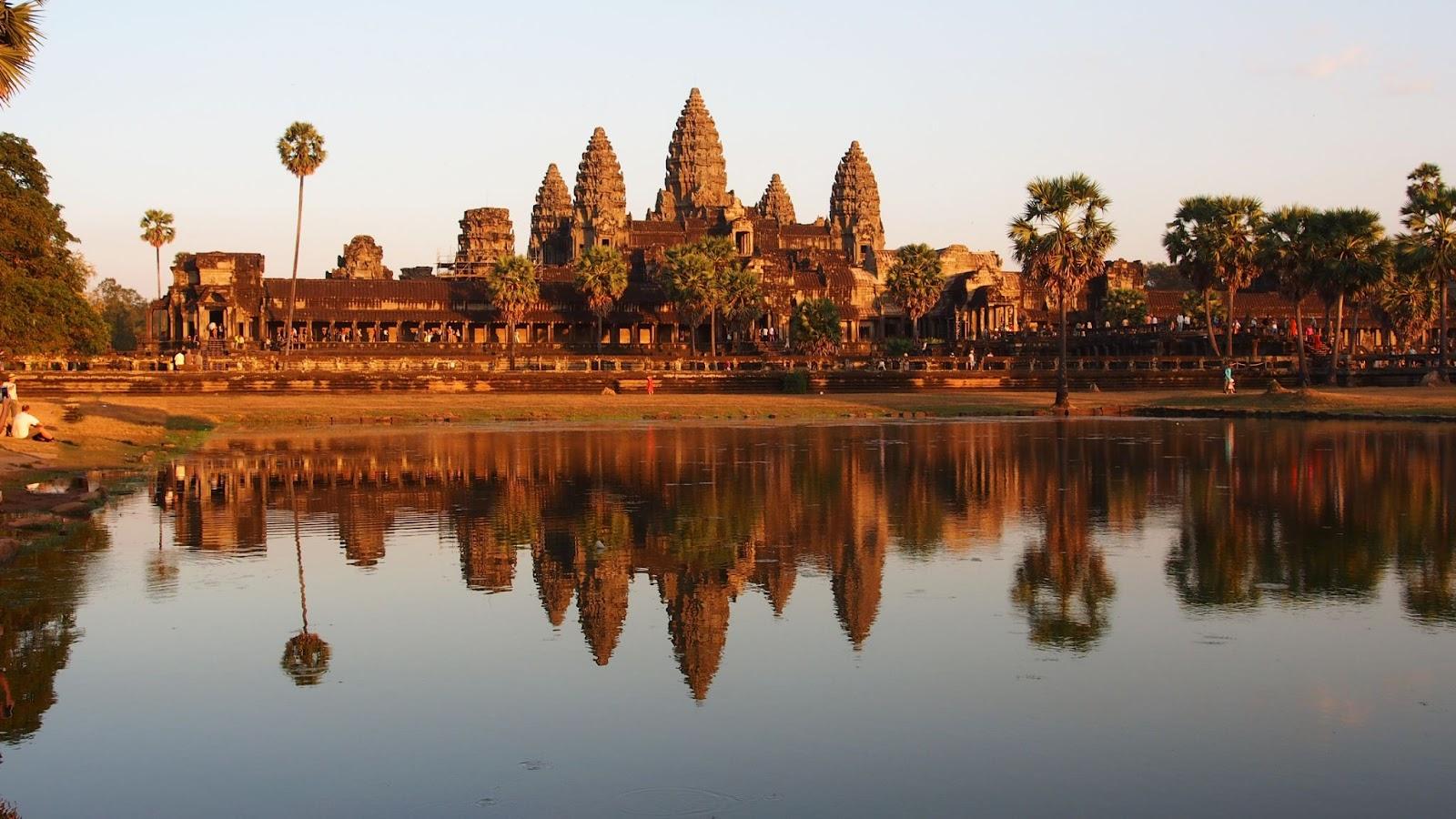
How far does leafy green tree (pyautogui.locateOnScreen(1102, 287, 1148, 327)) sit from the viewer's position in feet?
333

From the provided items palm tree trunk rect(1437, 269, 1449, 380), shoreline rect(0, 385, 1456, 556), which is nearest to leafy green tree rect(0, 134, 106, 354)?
shoreline rect(0, 385, 1456, 556)

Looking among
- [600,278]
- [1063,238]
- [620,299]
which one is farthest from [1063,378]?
[620,299]

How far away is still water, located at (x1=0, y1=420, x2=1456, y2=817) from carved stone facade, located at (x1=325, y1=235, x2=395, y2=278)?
104 meters

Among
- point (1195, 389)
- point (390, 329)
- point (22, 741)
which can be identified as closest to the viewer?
point (22, 741)

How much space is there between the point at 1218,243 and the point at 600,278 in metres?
43.6

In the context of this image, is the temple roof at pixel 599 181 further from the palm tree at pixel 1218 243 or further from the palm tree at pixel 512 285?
the palm tree at pixel 1218 243

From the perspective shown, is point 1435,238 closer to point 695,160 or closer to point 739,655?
point 739,655

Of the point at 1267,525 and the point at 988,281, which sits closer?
the point at 1267,525

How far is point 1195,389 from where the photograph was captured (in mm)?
68938

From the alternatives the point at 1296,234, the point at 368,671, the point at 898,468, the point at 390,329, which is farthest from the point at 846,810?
the point at 390,329

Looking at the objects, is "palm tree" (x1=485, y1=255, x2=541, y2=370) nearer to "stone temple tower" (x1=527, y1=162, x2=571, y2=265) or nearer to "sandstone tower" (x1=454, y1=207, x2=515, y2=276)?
"sandstone tower" (x1=454, y1=207, x2=515, y2=276)

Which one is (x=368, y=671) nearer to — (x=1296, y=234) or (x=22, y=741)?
(x=22, y=741)

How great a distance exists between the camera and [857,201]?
151500 mm

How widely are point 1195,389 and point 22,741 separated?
64787 mm
